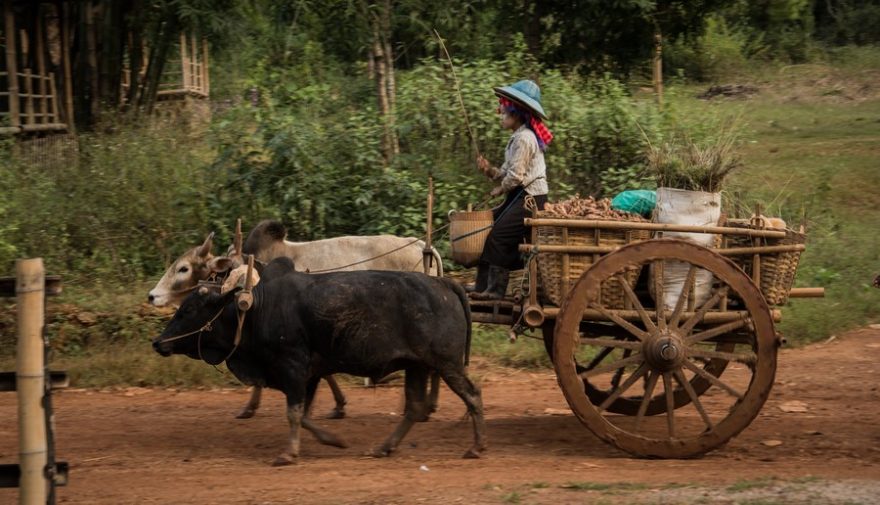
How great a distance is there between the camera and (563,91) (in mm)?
11938

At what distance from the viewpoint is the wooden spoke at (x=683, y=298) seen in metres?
6.29

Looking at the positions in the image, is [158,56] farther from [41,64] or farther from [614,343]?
[614,343]

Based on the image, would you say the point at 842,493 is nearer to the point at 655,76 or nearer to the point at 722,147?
the point at 722,147

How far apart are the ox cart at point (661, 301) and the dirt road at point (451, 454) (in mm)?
385

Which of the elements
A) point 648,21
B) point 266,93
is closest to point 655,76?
point 648,21

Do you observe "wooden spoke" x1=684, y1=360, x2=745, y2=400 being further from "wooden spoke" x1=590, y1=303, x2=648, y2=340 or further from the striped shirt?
the striped shirt

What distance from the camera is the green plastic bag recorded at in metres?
6.84

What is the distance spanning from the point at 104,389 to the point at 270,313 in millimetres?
3007

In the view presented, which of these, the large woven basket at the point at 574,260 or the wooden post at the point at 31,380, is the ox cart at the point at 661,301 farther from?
the wooden post at the point at 31,380

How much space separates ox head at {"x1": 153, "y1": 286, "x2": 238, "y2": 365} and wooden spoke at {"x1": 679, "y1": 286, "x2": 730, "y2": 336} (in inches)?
109

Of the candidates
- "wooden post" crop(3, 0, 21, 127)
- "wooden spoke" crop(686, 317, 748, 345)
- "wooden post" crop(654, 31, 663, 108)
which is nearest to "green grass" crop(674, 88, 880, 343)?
"wooden post" crop(654, 31, 663, 108)

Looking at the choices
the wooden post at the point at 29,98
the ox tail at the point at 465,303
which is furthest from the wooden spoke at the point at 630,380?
the wooden post at the point at 29,98

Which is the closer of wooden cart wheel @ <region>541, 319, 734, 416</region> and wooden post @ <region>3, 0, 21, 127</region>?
wooden cart wheel @ <region>541, 319, 734, 416</region>

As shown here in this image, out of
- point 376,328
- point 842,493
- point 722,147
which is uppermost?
point 722,147
